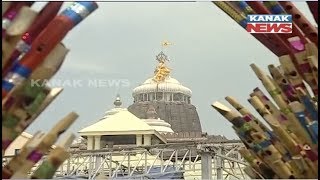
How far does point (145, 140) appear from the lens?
109 ft

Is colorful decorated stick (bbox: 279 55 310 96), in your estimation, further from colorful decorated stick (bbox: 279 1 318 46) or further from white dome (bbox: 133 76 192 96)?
white dome (bbox: 133 76 192 96)

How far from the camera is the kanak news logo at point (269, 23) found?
4.74 metres

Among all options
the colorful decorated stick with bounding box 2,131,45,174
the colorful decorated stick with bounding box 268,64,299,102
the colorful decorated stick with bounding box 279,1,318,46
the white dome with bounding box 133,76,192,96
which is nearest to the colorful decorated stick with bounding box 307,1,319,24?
the colorful decorated stick with bounding box 279,1,318,46

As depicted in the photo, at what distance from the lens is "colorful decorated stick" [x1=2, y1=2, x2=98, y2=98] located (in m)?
3.59

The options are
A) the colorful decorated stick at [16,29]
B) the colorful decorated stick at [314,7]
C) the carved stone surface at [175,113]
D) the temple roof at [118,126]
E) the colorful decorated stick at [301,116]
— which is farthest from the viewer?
the carved stone surface at [175,113]

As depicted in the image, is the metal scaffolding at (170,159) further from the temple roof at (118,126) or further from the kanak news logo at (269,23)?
the kanak news logo at (269,23)

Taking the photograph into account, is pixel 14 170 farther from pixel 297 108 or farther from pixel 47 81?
pixel 297 108

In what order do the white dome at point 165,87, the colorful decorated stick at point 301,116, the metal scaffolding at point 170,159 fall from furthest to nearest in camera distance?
the white dome at point 165,87 → the metal scaffolding at point 170,159 → the colorful decorated stick at point 301,116

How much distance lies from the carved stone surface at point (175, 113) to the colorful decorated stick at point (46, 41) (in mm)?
43306

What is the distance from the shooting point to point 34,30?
12.2 feet

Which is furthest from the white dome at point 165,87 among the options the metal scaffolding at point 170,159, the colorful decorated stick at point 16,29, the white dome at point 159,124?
the colorful decorated stick at point 16,29

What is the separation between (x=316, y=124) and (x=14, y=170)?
6.66ft

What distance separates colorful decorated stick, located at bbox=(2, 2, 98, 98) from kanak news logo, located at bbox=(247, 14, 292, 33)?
1.54 metres

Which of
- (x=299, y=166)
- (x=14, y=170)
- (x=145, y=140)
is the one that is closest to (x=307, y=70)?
(x=299, y=166)
